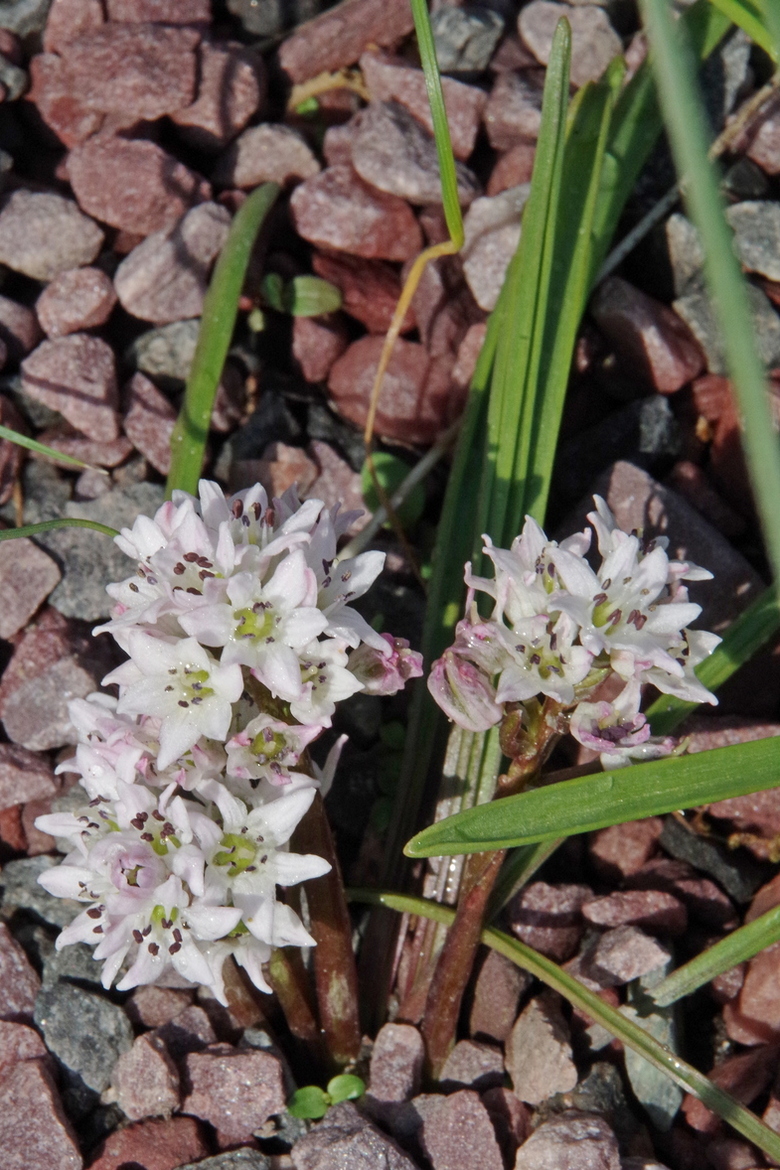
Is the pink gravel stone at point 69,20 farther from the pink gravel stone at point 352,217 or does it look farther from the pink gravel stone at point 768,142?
the pink gravel stone at point 768,142

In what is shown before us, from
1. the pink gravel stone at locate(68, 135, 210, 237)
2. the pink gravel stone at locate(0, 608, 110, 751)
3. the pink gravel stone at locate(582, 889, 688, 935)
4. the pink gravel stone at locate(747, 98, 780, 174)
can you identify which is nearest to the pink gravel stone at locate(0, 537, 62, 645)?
the pink gravel stone at locate(0, 608, 110, 751)

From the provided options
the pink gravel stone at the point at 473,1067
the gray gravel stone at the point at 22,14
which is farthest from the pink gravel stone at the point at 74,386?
the pink gravel stone at the point at 473,1067

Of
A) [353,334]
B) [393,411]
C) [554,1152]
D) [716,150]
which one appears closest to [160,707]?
[554,1152]

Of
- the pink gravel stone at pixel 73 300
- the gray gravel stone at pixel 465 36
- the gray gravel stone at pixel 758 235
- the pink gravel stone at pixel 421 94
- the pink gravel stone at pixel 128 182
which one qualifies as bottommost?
the pink gravel stone at pixel 73 300

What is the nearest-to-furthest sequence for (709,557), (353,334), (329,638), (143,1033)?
(329,638) < (143,1033) < (709,557) < (353,334)

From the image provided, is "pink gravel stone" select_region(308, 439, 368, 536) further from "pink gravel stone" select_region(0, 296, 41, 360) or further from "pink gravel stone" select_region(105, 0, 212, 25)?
"pink gravel stone" select_region(105, 0, 212, 25)

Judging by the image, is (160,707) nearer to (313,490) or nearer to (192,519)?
(192,519)

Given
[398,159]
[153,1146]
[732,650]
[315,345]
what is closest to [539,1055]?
[153,1146]

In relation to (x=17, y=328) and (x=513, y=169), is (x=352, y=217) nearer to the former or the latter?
(x=513, y=169)
